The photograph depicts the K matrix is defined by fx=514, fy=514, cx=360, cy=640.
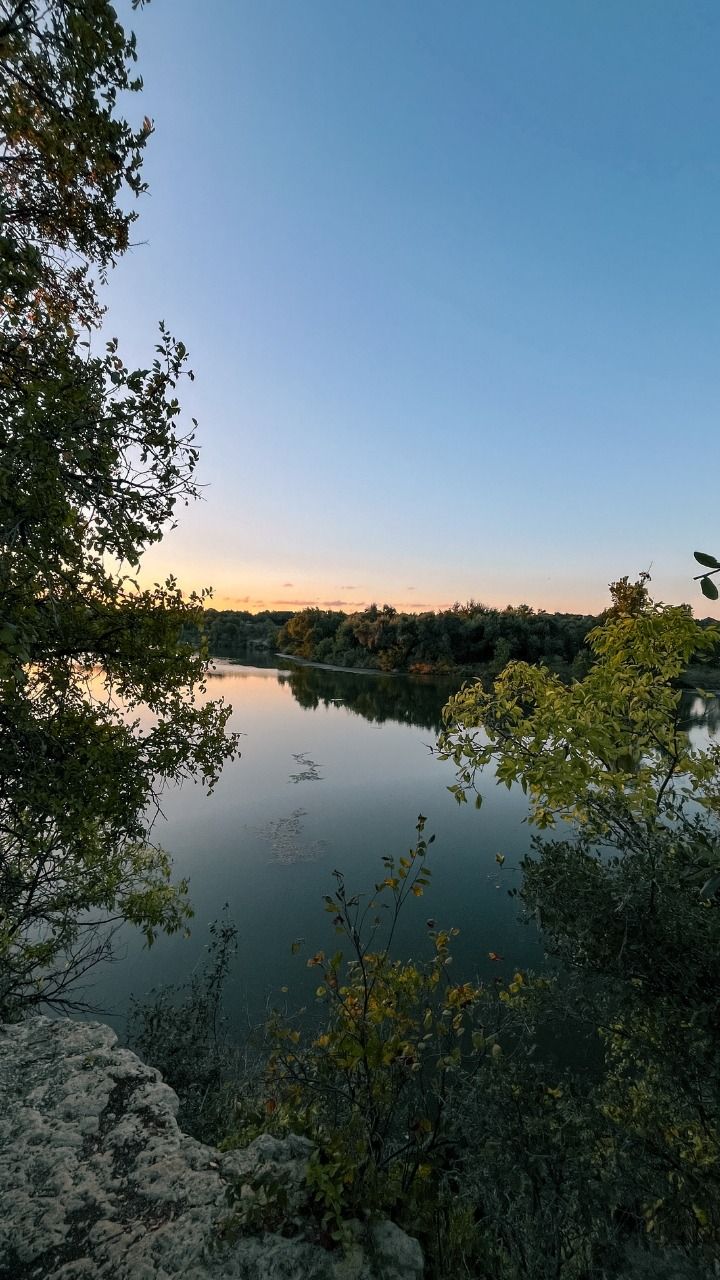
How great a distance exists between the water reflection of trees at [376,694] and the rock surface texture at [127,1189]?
3037 cm

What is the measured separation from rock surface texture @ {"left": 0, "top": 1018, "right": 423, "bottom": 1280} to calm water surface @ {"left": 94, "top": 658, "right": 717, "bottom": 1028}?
398 cm

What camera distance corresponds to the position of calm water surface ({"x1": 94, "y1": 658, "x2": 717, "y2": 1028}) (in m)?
9.52

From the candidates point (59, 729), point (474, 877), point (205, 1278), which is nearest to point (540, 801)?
point (205, 1278)

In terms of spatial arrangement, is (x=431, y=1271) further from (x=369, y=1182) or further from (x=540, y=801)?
(x=540, y=801)

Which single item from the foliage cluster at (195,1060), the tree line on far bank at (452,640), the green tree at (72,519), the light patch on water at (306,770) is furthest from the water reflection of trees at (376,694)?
the green tree at (72,519)

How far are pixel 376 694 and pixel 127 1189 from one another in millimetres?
47925

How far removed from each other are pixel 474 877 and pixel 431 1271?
1070 centimetres

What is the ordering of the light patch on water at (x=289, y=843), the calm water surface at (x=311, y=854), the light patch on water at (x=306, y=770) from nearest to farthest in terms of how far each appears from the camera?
the calm water surface at (x=311, y=854), the light patch on water at (x=289, y=843), the light patch on water at (x=306, y=770)

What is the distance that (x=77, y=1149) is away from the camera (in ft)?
11.1

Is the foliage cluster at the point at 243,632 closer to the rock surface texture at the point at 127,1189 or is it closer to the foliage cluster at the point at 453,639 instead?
the foliage cluster at the point at 453,639

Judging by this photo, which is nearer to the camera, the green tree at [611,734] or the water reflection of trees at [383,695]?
the green tree at [611,734]

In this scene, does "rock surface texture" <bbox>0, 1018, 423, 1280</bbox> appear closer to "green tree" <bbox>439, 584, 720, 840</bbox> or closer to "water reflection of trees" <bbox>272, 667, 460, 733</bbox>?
"green tree" <bbox>439, 584, 720, 840</bbox>

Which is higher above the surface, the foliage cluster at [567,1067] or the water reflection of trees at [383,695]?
the foliage cluster at [567,1067]

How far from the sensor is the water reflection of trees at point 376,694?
1555 inches
